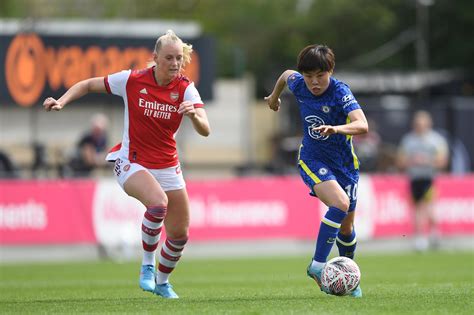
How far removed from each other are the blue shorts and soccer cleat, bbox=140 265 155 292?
160cm

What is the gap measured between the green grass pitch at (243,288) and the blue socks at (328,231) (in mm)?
383

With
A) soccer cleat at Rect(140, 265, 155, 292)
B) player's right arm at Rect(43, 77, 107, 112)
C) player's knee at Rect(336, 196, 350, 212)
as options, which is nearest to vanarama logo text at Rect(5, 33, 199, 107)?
player's right arm at Rect(43, 77, 107, 112)

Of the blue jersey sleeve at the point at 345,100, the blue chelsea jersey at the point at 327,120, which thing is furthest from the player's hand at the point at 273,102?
the blue jersey sleeve at the point at 345,100

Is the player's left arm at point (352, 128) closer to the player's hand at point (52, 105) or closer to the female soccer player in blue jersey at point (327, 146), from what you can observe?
the female soccer player in blue jersey at point (327, 146)

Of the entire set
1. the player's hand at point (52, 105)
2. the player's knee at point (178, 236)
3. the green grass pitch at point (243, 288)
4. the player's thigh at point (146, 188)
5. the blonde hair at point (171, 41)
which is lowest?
the green grass pitch at point (243, 288)

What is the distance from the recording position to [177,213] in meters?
9.97

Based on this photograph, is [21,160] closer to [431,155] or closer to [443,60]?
[431,155]

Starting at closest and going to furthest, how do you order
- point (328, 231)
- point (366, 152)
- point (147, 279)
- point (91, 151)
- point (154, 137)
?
point (328, 231) → point (154, 137) → point (147, 279) → point (91, 151) → point (366, 152)

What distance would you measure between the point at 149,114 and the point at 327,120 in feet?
5.14

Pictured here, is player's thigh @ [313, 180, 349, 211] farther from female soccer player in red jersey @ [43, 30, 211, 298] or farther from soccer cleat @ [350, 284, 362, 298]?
female soccer player in red jersey @ [43, 30, 211, 298]

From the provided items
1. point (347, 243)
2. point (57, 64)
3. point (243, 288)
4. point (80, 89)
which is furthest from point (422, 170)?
point (80, 89)

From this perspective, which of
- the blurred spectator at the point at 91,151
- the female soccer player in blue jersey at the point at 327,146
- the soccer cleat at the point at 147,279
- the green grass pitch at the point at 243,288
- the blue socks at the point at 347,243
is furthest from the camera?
the blurred spectator at the point at 91,151

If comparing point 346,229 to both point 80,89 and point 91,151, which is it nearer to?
point 80,89

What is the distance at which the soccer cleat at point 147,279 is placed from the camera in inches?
391
